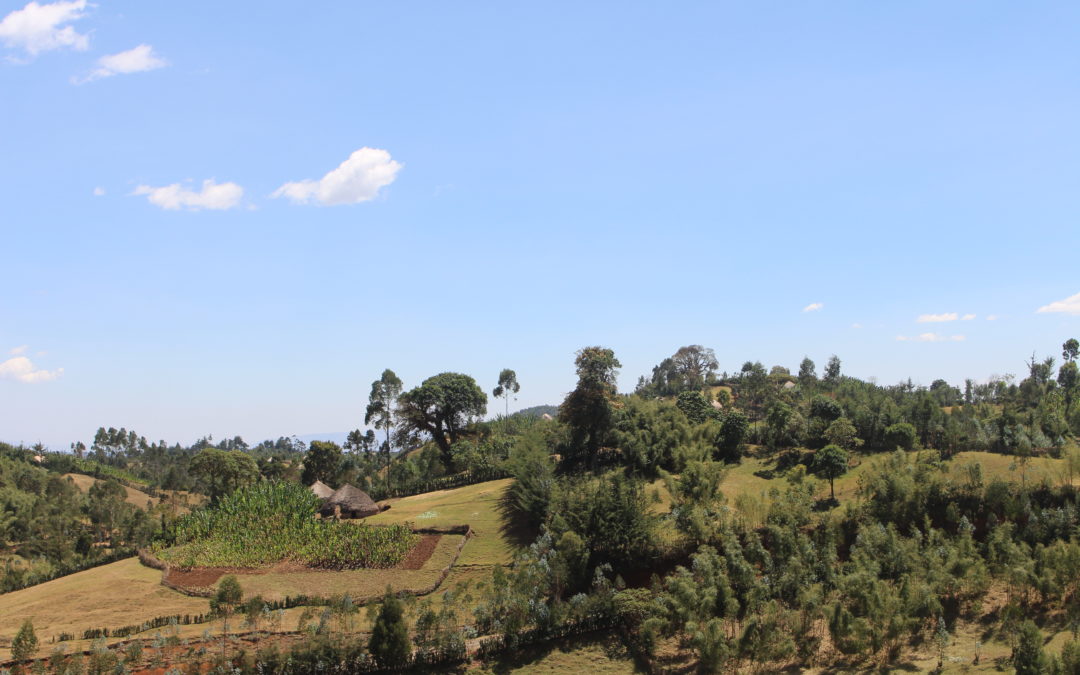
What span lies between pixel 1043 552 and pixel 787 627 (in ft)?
31.1

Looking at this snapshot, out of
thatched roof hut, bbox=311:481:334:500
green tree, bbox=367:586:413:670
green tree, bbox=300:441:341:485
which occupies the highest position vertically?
green tree, bbox=300:441:341:485

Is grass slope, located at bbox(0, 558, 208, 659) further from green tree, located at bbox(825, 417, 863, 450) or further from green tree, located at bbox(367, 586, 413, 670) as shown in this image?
green tree, located at bbox(825, 417, 863, 450)

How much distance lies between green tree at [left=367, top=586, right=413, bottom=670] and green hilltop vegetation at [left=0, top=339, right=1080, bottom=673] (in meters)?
0.06

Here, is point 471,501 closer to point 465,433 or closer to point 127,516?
point 465,433

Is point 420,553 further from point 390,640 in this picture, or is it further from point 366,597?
point 390,640

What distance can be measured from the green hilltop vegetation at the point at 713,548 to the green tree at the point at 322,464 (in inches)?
552

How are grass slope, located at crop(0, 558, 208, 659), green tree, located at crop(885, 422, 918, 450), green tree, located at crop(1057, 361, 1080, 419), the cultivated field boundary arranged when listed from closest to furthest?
grass slope, located at crop(0, 558, 208, 659) → the cultivated field boundary → green tree, located at crop(885, 422, 918, 450) → green tree, located at crop(1057, 361, 1080, 419)

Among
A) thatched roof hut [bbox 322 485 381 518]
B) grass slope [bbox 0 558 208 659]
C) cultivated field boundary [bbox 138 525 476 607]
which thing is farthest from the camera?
thatched roof hut [bbox 322 485 381 518]

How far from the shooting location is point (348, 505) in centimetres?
4188

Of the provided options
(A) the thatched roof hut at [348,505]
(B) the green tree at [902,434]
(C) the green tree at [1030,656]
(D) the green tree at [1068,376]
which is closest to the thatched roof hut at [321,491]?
(A) the thatched roof hut at [348,505]

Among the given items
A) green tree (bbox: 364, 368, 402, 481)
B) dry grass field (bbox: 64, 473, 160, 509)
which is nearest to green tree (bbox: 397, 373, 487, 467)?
green tree (bbox: 364, 368, 402, 481)

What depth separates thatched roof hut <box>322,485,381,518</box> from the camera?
4162 cm

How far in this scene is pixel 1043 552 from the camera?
2202cm

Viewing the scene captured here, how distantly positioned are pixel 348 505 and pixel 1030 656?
3602 centimetres
